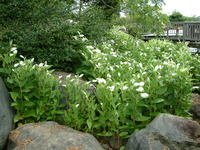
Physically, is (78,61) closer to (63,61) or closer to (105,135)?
(63,61)

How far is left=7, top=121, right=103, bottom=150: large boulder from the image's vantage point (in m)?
2.77

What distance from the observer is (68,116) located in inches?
132

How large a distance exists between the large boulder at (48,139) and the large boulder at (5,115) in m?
0.10

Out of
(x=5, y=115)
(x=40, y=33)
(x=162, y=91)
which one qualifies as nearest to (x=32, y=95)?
(x=5, y=115)

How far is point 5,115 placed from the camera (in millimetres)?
3230

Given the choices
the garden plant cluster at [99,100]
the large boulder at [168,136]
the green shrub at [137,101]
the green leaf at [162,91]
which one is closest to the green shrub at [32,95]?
the garden plant cluster at [99,100]

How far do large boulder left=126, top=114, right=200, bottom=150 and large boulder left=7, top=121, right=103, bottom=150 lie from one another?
1.70 feet

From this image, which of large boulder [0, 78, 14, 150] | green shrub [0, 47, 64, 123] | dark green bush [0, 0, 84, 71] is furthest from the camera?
dark green bush [0, 0, 84, 71]

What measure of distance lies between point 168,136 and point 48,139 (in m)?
1.42

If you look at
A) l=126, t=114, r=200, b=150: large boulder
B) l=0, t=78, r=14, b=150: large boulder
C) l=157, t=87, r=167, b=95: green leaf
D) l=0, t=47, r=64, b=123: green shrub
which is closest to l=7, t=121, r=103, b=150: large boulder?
l=0, t=78, r=14, b=150: large boulder

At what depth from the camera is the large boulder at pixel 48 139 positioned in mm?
2773

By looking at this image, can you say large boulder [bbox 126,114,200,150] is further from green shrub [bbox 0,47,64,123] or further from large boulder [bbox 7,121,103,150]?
green shrub [bbox 0,47,64,123]

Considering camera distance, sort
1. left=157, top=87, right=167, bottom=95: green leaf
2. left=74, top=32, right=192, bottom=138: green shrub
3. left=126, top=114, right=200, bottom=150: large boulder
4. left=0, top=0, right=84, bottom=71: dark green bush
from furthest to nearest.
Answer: left=0, top=0, right=84, bottom=71: dark green bush
left=157, top=87, right=167, bottom=95: green leaf
left=74, top=32, right=192, bottom=138: green shrub
left=126, top=114, right=200, bottom=150: large boulder

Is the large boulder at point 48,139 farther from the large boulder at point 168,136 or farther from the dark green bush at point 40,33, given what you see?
the dark green bush at point 40,33
